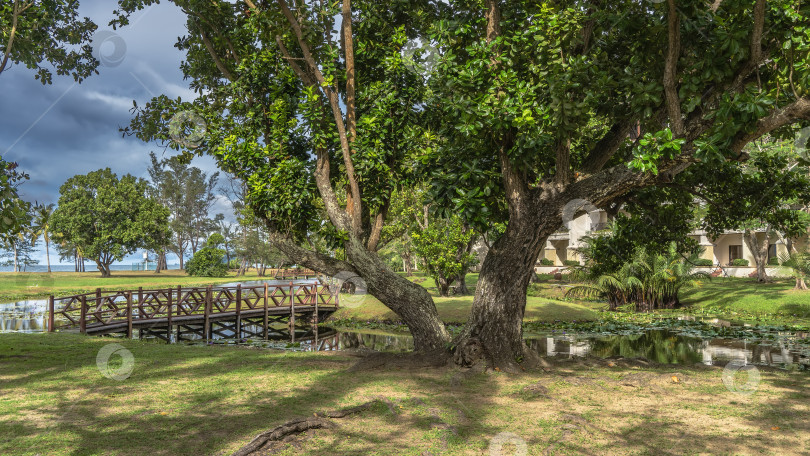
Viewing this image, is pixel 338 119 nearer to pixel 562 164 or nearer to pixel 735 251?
pixel 562 164

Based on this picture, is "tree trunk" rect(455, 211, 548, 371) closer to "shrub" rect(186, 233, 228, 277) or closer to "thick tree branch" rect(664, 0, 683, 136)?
"thick tree branch" rect(664, 0, 683, 136)

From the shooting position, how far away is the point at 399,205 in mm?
31391

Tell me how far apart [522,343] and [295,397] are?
176 inches

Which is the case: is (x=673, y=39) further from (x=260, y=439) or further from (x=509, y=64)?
(x=260, y=439)

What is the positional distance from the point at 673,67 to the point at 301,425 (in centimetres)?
700

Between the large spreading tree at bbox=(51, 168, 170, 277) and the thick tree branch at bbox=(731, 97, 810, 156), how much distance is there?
58.3 metres

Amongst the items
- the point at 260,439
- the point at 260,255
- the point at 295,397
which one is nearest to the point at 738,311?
the point at 295,397

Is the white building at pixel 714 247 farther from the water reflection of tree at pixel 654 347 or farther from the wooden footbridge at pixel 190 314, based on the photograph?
the wooden footbridge at pixel 190 314

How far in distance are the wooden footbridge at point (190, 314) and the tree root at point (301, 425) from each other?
13.7m

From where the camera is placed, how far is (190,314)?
71.2 feet

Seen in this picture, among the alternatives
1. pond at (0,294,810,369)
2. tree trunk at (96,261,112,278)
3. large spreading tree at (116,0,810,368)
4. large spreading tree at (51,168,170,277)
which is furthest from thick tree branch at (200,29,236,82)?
tree trunk at (96,261,112,278)

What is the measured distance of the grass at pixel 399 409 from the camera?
555cm

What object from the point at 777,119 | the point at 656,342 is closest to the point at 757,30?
the point at 777,119

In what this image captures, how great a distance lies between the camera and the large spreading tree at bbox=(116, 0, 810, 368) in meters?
7.45
